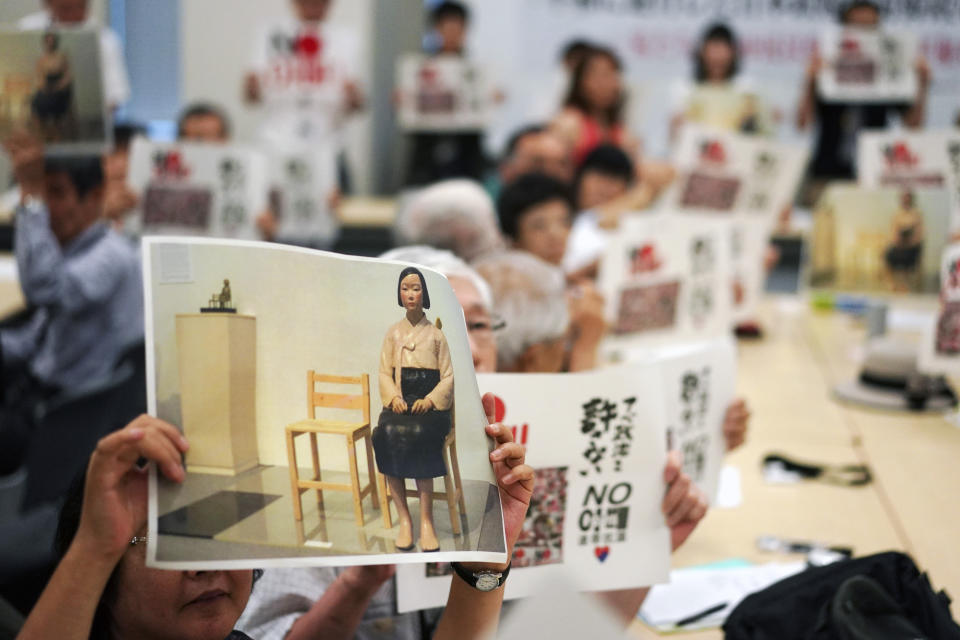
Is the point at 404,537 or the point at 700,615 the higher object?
the point at 404,537

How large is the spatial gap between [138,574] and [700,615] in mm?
899

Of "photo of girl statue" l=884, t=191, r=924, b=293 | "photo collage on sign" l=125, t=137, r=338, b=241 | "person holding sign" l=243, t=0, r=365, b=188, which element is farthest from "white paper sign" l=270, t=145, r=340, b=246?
"photo of girl statue" l=884, t=191, r=924, b=293

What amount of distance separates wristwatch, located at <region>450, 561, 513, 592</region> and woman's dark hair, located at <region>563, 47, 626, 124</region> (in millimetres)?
4547

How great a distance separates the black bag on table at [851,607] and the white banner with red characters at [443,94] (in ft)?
14.8

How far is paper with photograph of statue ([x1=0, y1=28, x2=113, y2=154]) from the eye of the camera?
2.71 metres

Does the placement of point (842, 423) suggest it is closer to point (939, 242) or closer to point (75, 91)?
point (939, 242)

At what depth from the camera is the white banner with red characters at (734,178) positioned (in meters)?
4.14

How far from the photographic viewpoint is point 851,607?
1.31m

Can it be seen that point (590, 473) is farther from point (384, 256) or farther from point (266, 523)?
point (266, 523)

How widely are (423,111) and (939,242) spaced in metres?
3.11

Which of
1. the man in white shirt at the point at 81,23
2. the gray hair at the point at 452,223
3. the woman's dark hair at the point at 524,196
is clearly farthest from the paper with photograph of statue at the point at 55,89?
the woman's dark hair at the point at 524,196

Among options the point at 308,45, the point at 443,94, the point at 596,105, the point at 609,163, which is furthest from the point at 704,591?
the point at 308,45

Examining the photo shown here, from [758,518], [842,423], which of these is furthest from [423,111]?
[758,518]

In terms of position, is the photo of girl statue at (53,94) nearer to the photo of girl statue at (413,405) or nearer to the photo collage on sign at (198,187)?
the photo collage on sign at (198,187)
